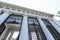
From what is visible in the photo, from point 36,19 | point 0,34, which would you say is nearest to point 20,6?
point 36,19

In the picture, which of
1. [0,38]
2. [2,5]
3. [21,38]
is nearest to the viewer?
[21,38]

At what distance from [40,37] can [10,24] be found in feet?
20.2

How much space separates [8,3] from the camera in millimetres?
29203

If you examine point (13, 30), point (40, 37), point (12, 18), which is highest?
point (12, 18)

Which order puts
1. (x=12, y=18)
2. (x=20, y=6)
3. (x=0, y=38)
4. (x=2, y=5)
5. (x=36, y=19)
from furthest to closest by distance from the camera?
(x=20, y=6) → (x=2, y=5) → (x=36, y=19) → (x=12, y=18) → (x=0, y=38)

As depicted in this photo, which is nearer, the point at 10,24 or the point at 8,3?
the point at 10,24

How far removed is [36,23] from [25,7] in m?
13.9

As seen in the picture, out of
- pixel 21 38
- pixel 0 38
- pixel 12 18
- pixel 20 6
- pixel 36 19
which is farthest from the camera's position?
pixel 20 6

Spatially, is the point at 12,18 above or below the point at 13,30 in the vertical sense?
above

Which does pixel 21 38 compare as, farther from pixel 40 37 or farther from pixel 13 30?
pixel 13 30

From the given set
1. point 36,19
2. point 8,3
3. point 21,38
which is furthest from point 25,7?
point 21,38

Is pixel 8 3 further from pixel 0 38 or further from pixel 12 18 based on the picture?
pixel 0 38

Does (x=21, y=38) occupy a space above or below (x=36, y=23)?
above

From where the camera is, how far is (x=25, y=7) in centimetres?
3108
